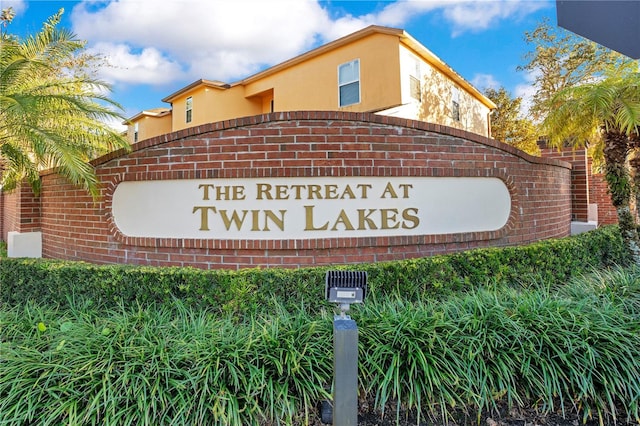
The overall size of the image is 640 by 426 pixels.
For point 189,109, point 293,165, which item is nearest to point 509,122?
point 189,109

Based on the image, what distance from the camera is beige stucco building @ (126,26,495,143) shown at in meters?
11.1

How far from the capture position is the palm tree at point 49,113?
13.2ft

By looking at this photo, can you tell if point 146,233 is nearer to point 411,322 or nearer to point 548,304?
point 411,322

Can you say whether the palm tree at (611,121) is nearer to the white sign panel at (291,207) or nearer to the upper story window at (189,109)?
the white sign panel at (291,207)

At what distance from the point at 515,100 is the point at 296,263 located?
823 inches

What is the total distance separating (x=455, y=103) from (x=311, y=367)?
570 inches

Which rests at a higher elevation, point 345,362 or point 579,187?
point 579,187

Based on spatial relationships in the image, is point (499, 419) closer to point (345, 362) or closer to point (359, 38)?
point (345, 362)

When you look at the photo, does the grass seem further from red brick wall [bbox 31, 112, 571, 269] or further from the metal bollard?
red brick wall [bbox 31, 112, 571, 269]

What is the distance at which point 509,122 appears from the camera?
20.0m

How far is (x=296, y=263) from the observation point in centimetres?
424

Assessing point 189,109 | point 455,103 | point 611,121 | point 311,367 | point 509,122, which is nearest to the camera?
point 311,367

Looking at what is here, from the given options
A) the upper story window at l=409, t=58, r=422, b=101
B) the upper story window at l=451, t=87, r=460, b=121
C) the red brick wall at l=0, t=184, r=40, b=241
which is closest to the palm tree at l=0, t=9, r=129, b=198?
the red brick wall at l=0, t=184, r=40, b=241

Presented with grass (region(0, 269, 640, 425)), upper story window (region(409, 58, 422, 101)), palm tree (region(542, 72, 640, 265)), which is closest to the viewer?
grass (region(0, 269, 640, 425))
